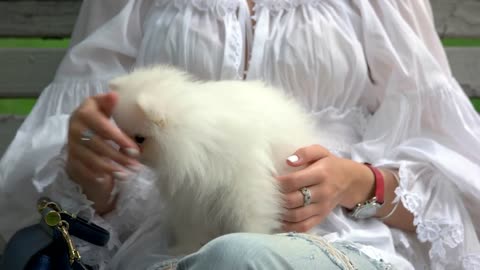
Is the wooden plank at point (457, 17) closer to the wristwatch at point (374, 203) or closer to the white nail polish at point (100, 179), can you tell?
the wristwatch at point (374, 203)

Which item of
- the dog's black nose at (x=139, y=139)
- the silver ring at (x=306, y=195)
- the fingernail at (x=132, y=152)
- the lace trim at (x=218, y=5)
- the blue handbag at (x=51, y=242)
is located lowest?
the blue handbag at (x=51, y=242)

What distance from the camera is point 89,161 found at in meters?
1.14

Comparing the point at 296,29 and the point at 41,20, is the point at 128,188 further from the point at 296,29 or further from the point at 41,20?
the point at 41,20

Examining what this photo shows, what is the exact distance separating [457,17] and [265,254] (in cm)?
108

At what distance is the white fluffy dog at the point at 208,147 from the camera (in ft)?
3.28

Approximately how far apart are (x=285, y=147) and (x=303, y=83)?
0.21 meters

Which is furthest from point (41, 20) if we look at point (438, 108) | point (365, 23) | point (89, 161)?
point (438, 108)

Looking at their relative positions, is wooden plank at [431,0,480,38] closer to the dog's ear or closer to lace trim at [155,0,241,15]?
lace trim at [155,0,241,15]

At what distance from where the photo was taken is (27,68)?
174 cm

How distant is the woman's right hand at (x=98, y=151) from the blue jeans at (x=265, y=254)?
221 mm

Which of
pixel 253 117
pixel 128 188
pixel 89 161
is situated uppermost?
pixel 253 117

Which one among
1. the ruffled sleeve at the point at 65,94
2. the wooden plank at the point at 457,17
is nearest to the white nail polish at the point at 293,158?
the ruffled sleeve at the point at 65,94

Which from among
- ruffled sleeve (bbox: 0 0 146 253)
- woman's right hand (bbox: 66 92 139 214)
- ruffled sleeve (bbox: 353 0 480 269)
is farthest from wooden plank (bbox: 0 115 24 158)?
ruffled sleeve (bbox: 353 0 480 269)

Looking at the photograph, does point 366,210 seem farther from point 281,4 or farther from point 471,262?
point 281,4
